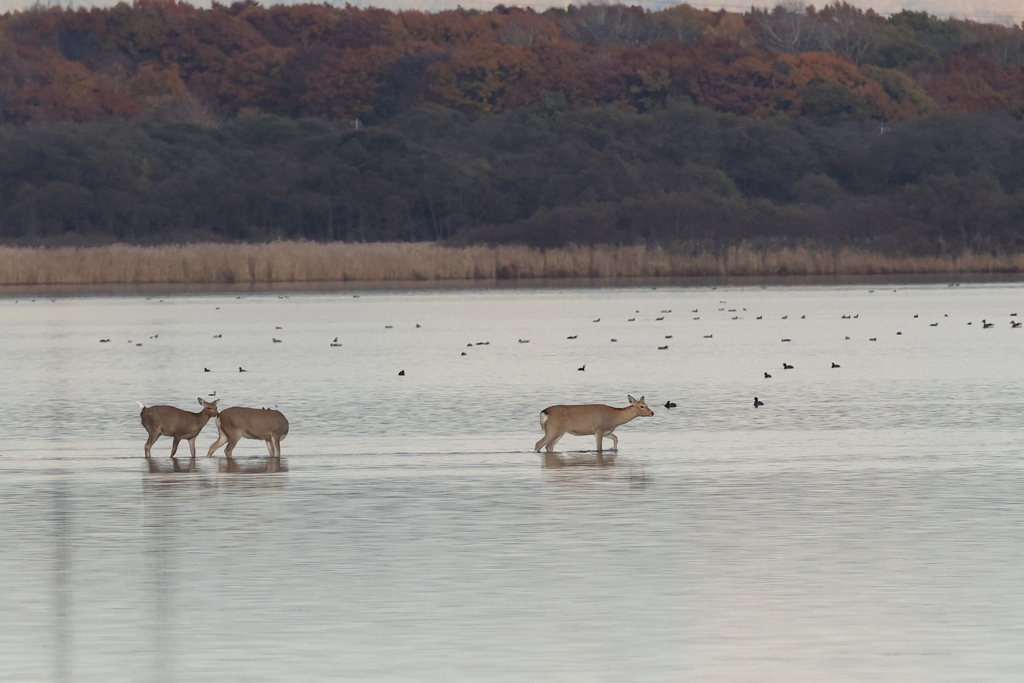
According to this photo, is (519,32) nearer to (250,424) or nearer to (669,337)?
(669,337)

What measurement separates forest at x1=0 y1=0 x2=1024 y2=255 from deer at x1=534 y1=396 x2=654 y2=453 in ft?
202

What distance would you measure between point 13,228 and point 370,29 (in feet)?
148

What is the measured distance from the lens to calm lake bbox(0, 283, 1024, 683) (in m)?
9.07

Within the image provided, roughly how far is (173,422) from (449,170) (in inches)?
3548

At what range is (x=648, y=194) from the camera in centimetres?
10588

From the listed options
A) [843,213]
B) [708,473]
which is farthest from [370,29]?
[708,473]

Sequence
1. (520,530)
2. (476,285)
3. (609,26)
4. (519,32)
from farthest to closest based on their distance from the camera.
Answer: (609,26) → (519,32) → (476,285) → (520,530)

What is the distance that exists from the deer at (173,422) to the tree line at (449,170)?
72541 millimetres

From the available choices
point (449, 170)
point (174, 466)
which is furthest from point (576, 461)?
point (449, 170)

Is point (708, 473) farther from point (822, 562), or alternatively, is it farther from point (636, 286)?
point (636, 286)

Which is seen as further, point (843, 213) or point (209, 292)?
point (843, 213)

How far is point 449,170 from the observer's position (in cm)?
10738

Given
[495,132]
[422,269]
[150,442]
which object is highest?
[495,132]

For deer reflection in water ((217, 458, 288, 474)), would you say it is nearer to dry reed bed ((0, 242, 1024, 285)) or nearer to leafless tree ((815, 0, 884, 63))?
dry reed bed ((0, 242, 1024, 285))
